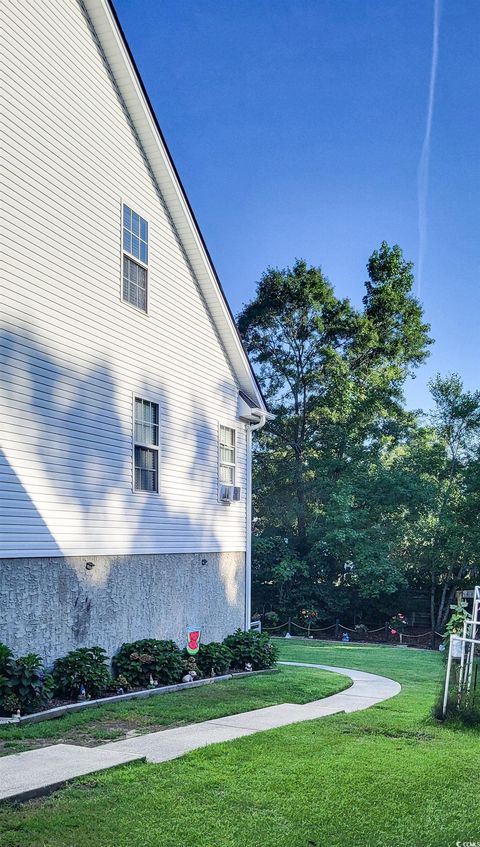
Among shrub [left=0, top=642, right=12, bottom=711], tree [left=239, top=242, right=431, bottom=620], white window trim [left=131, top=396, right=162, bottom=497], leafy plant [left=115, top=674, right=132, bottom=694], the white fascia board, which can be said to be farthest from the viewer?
tree [left=239, top=242, right=431, bottom=620]

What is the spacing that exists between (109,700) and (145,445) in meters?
4.60

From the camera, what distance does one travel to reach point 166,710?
929 cm

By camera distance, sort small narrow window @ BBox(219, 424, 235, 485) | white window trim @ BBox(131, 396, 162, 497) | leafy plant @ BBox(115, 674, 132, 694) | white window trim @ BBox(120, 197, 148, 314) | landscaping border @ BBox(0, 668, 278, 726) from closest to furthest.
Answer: landscaping border @ BBox(0, 668, 278, 726)
leafy plant @ BBox(115, 674, 132, 694)
white window trim @ BBox(120, 197, 148, 314)
white window trim @ BBox(131, 396, 162, 497)
small narrow window @ BBox(219, 424, 235, 485)

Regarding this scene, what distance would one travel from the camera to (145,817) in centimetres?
495

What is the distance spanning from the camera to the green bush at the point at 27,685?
29.0 feet

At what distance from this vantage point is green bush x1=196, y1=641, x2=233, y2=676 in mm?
13735

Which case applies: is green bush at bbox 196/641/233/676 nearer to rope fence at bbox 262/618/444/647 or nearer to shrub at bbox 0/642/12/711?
shrub at bbox 0/642/12/711

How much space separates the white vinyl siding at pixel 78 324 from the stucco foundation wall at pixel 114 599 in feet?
0.96

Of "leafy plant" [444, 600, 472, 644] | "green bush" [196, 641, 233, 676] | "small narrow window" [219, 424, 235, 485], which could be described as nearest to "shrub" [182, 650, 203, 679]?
"green bush" [196, 641, 233, 676]

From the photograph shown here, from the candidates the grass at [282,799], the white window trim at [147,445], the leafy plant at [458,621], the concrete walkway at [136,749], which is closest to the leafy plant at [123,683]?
the concrete walkway at [136,749]

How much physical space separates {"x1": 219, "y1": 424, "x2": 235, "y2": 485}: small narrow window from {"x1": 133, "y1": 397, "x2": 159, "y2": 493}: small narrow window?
289 centimetres

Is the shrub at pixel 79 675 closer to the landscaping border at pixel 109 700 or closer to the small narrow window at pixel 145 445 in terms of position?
the landscaping border at pixel 109 700

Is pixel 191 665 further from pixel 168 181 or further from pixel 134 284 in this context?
pixel 168 181

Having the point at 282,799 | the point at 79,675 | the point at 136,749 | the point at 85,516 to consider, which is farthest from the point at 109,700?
the point at 282,799
